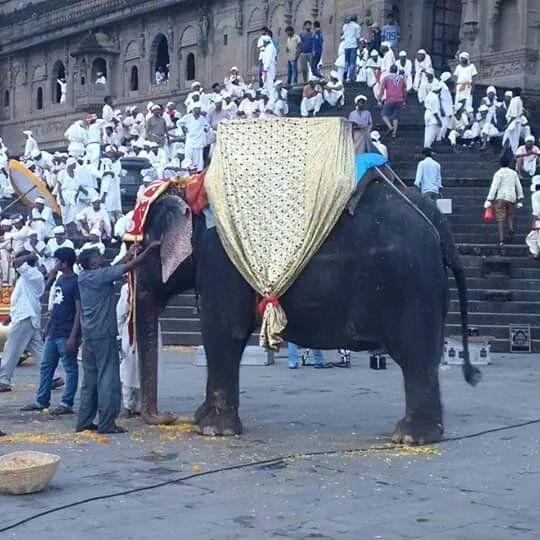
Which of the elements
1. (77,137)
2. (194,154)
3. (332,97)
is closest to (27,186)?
(194,154)

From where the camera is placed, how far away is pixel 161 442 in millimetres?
9555

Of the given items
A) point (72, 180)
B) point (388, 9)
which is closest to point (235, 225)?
point (72, 180)

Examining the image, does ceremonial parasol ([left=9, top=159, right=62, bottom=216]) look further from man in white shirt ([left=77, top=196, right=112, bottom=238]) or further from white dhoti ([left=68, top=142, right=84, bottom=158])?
white dhoti ([left=68, top=142, right=84, bottom=158])

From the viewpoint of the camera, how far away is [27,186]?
960 inches

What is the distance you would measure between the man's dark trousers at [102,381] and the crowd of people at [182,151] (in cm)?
25

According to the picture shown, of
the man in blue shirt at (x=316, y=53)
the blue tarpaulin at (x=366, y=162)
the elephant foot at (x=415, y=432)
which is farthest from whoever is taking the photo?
the man in blue shirt at (x=316, y=53)

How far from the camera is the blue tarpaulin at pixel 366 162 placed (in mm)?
9820

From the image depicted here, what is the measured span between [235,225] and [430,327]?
171 cm

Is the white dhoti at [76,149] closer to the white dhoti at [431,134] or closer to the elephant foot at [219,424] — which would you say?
the white dhoti at [431,134]

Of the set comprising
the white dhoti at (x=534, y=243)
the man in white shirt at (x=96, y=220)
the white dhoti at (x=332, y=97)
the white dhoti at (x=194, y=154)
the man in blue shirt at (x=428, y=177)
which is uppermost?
the white dhoti at (x=332, y=97)

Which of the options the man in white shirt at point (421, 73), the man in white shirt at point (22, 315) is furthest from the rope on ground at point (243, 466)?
the man in white shirt at point (421, 73)

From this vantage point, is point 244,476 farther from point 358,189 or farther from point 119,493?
point 358,189

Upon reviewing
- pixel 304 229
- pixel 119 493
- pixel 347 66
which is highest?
pixel 347 66

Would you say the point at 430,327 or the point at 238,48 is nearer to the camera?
the point at 430,327
